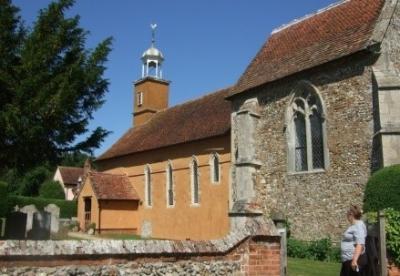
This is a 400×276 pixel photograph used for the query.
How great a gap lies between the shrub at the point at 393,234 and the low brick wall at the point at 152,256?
3787 millimetres

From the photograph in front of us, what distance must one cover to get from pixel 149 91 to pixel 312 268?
27.1 metres

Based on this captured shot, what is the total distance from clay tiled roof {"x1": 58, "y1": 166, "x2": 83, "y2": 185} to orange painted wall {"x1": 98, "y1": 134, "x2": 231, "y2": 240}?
1231 inches

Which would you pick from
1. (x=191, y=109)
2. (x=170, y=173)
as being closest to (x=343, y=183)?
(x=170, y=173)

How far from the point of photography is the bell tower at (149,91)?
38.0 m

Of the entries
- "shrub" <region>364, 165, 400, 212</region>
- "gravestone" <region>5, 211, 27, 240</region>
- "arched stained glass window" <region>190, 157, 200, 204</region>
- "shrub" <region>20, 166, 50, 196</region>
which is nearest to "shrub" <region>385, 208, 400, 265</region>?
"shrub" <region>364, 165, 400, 212</region>

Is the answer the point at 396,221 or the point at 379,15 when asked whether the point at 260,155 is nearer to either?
the point at 379,15

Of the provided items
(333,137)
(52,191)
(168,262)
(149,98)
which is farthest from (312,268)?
(52,191)

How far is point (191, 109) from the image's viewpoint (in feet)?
105

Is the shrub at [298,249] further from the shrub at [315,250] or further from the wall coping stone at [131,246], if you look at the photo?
the wall coping stone at [131,246]

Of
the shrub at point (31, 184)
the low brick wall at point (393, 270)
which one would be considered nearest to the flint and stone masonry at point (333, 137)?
the low brick wall at point (393, 270)

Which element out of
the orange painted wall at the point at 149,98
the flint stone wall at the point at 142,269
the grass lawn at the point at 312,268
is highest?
the orange painted wall at the point at 149,98

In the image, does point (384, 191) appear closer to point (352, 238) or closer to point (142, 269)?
point (352, 238)

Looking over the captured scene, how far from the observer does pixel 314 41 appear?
19.9 m

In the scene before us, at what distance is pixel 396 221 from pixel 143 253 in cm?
712
